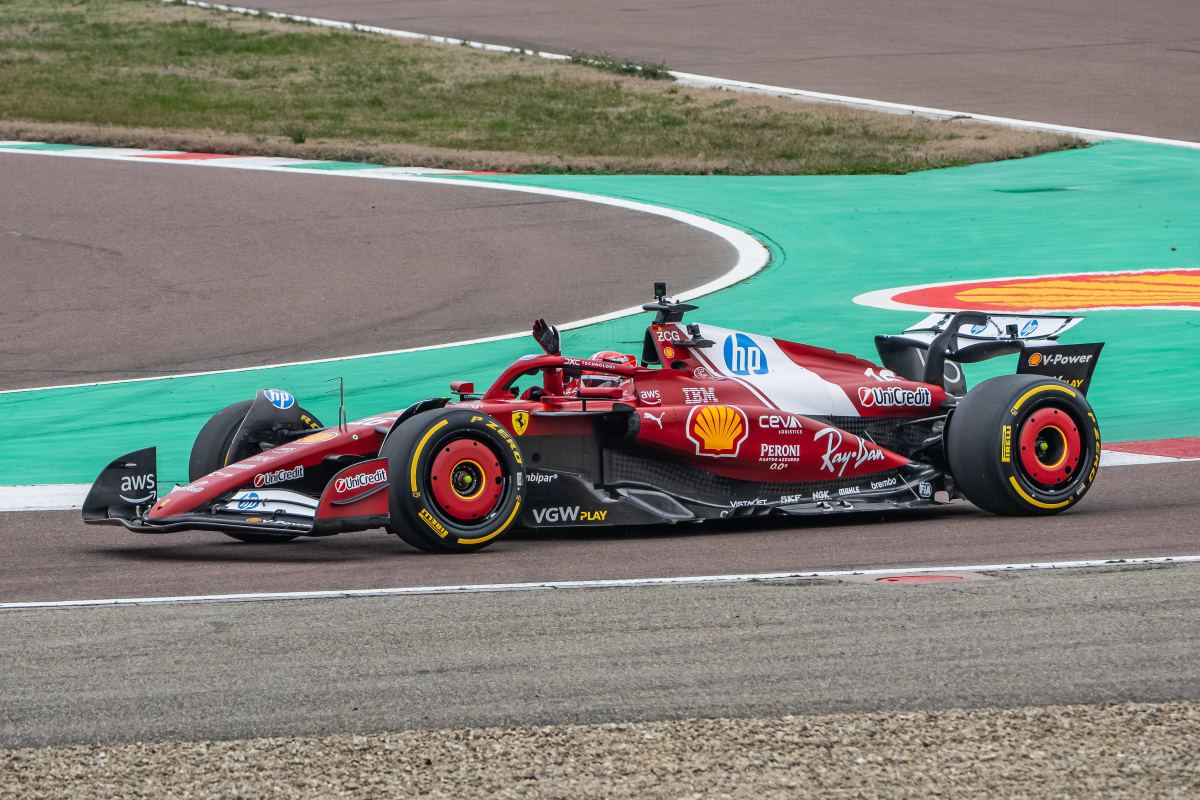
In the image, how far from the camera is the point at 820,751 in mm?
4430

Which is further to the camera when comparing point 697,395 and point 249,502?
point 697,395

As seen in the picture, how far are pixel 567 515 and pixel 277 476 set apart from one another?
5.19 feet

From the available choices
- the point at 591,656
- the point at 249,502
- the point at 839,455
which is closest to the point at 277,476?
the point at 249,502

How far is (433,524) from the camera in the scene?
7.58 meters

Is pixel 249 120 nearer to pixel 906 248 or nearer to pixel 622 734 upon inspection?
pixel 906 248

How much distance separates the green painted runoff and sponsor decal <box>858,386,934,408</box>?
3290mm

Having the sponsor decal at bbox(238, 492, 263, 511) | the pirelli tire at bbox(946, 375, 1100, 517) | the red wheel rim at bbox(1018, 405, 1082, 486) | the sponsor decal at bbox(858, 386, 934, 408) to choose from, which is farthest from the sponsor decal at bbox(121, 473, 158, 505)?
the red wheel rim at bbox(1018, 405, 1082, 486)

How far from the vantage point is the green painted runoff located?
1194cm

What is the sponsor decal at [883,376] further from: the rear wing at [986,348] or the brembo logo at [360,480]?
the brembo logo at [360,480]

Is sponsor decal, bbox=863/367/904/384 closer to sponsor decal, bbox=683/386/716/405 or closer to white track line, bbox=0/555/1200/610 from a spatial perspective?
sponsor decal, bbox=683/386/716/405

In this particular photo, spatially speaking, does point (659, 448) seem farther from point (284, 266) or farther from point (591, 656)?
point (284, 266)

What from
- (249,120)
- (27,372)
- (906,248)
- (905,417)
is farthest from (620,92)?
(905,417)

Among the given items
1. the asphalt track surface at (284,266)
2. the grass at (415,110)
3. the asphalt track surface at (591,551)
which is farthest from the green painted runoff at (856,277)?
the asphalt track surface at (591,551)

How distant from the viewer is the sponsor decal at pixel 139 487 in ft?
26.0
